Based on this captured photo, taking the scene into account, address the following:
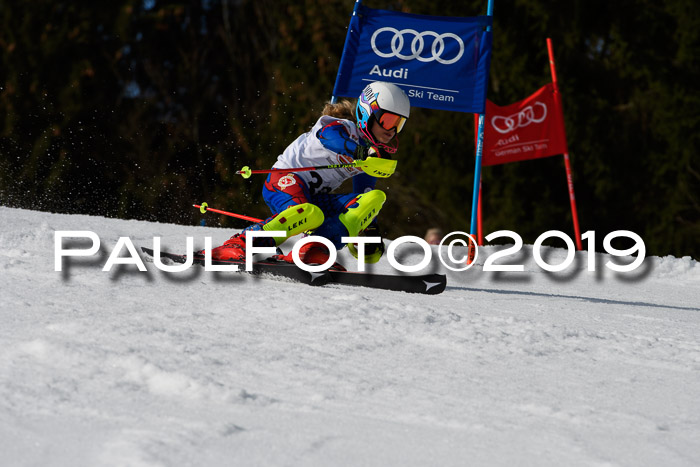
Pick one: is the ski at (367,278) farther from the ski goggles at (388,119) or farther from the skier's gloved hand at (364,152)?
the ski goggles at (388,119)

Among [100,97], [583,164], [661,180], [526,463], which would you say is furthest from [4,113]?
[526,463]

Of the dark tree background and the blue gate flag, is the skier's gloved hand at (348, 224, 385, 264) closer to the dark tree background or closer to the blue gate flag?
the blue gate flag

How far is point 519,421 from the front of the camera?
2182 mm

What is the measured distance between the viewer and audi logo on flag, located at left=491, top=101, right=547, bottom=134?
8.56m

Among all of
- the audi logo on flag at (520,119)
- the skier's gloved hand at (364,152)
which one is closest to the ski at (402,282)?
the skier's gloved hand at (364,152)

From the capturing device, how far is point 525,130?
8609mm

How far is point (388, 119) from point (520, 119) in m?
4.74

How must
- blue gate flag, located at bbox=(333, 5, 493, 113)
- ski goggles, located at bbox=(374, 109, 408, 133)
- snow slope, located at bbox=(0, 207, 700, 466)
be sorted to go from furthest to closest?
blue gate flag, located at bbox=(333, 5, 493, 113)
ski goggles, located at bbox=(374, 109, 408, 133)
snow slope, located at bbox=(0, 207, 700, 466)

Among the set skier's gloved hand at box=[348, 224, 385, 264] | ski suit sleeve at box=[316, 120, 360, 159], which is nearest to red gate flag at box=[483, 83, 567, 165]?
skier's gloved hand at box=[348, 224, 385, 264]

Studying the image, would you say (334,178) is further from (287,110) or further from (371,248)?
(287,110)

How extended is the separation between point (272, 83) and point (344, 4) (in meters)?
1.92

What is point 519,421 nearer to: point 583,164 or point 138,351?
point 138,351

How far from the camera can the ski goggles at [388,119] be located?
411 cm

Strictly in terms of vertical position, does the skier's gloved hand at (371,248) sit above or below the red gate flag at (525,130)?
below
